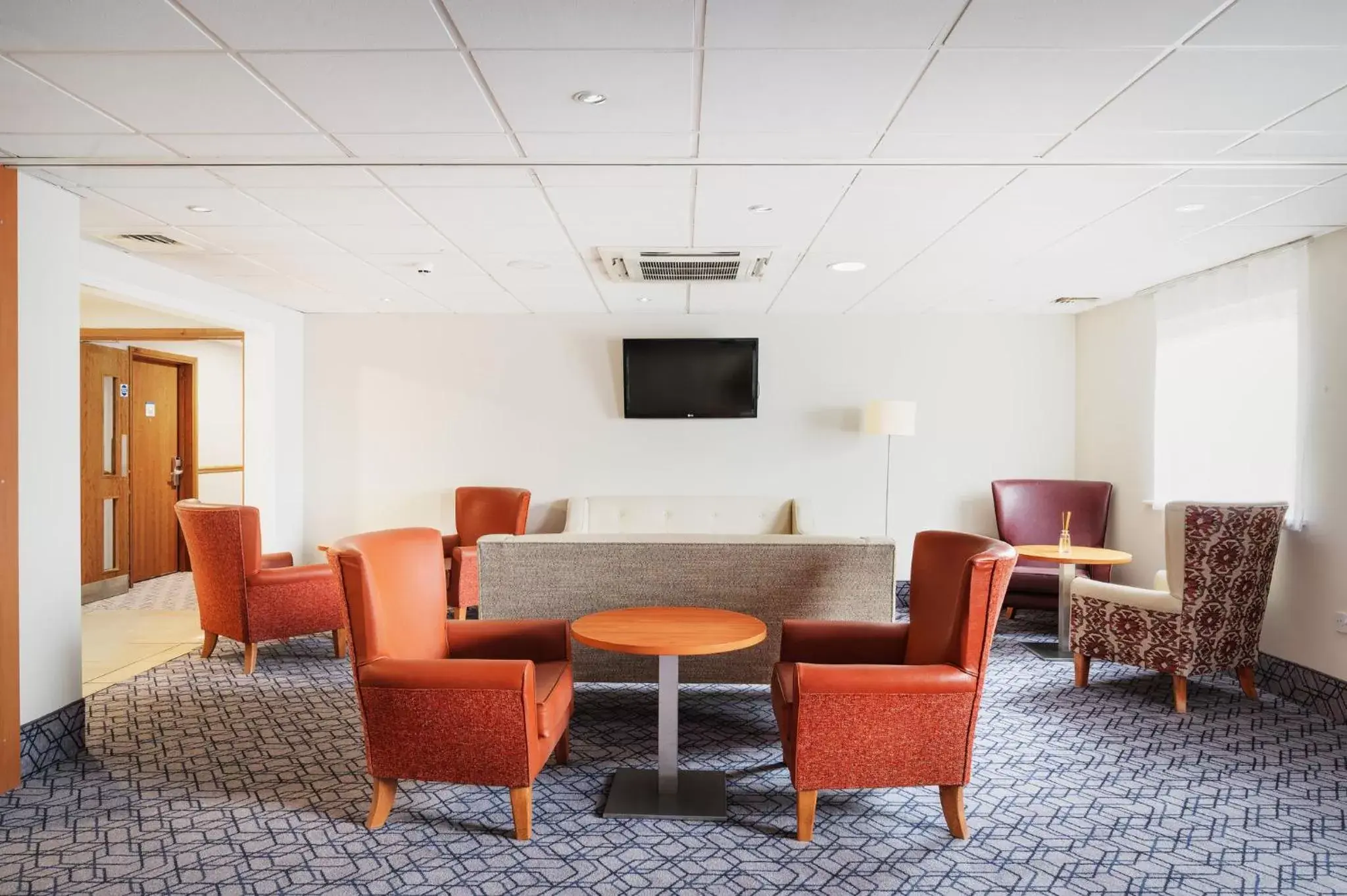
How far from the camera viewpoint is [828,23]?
83.3 inches

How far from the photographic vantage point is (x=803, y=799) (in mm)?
2623

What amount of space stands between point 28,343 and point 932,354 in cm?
633

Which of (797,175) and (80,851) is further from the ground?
(797,175)

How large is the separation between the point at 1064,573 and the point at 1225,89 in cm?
342

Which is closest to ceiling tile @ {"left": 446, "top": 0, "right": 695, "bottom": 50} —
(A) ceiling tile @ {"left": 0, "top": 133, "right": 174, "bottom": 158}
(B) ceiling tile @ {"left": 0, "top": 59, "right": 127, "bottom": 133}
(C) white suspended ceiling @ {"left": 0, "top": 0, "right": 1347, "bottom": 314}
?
(C) white suspended ceiling @ {"left": 0, "top": 0, "right": 1347, "bottom": 314}

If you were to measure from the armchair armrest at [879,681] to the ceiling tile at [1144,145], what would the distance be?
2121 millimetres

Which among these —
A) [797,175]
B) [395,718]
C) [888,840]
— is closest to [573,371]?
[797,175]

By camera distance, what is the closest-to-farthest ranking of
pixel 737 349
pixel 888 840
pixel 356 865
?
pixel 356 865
pixel 888 840
pixel 737 349

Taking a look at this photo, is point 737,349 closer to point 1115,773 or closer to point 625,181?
point 625,181

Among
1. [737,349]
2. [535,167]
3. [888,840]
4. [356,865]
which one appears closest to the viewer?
[356,865]

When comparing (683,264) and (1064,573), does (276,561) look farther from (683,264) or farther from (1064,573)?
(1064,573)

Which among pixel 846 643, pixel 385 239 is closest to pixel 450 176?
pixel 385 239

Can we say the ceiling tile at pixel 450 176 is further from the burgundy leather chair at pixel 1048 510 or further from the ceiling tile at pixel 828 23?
the burgundy leather chair at pixel 1048 510

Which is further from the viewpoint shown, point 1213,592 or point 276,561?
point 276,561
